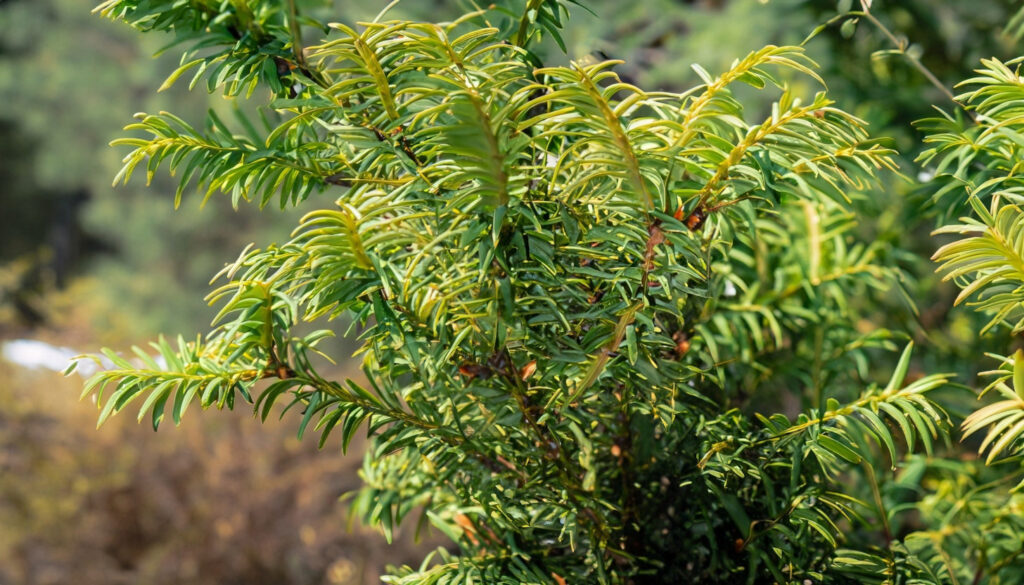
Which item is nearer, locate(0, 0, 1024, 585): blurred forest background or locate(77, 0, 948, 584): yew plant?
locate(77, 0, 948, 584): yew plant

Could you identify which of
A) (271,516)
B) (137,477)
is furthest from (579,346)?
(137,477)

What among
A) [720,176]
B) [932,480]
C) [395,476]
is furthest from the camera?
[932,480]

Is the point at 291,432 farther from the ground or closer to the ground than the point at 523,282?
closer to the ground

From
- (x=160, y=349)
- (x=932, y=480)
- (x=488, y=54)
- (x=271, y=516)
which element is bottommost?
(x=271, y=516)

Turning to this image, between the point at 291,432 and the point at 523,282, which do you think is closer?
the point at 523,282

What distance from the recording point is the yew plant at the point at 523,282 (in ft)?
0.80

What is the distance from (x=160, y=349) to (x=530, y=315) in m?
0.15

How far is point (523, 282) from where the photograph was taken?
25 centimetres

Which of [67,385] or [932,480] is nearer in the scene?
[932,480]

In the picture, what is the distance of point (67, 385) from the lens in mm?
1932

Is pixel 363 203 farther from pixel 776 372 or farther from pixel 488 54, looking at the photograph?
pixel 776 372

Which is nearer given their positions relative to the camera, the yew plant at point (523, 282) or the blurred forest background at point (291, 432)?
the yew plant at point (523, 282)

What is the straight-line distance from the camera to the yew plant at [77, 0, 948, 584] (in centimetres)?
24

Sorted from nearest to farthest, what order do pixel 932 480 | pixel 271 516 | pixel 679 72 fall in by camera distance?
pixel 932 480 → pixel 679 72 → pixel 271 516
